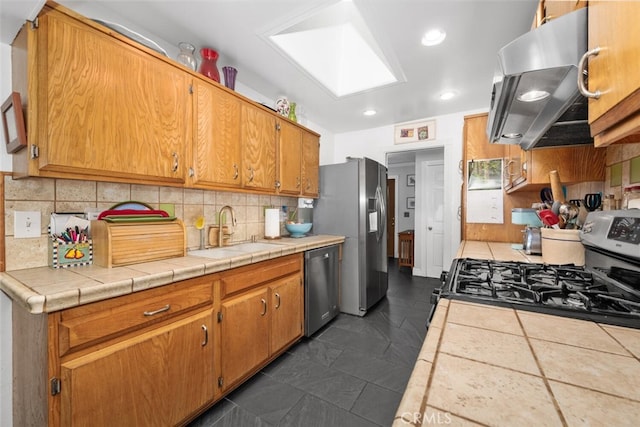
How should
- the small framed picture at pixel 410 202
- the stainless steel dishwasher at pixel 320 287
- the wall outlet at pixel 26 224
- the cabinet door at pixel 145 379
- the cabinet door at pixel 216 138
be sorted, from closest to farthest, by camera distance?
the cabinet door at pixel 145 379
the wall outlet at pixel 26 224
the cabinet door at pixel 216 138
the stainless steel dishwasher at pixel 320 287
the small framed picture at pixel 410 202

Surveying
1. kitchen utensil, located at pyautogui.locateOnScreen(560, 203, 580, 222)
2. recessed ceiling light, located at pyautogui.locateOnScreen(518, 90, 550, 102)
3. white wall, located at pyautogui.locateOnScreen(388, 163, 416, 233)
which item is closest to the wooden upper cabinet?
recessed ceiling light, located at pyautogui.locateOnScreen(518, 90, 550, 102)

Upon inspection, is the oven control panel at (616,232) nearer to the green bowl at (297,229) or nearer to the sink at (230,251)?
the sink at (230,251)

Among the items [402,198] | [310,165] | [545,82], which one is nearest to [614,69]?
[545,82]

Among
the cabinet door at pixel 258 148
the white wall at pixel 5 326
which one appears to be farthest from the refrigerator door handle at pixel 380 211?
the white wall at pixel 5 326

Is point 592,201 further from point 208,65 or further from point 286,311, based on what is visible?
point 208,65

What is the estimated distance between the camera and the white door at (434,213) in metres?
4.36

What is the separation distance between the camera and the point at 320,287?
2471 millimetres

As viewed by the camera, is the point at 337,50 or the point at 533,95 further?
the point at 337,50

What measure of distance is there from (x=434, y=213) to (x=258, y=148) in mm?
3347

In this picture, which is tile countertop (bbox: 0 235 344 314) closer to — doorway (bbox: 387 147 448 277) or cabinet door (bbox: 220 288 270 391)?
cabinet door (bbox: 220 288 270 391)

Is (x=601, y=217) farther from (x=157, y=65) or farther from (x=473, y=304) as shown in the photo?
(x=157, y=65)

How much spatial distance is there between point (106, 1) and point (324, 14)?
1.28 meters

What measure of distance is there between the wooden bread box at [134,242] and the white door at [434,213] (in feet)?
12.7

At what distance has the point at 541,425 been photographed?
36 cm
